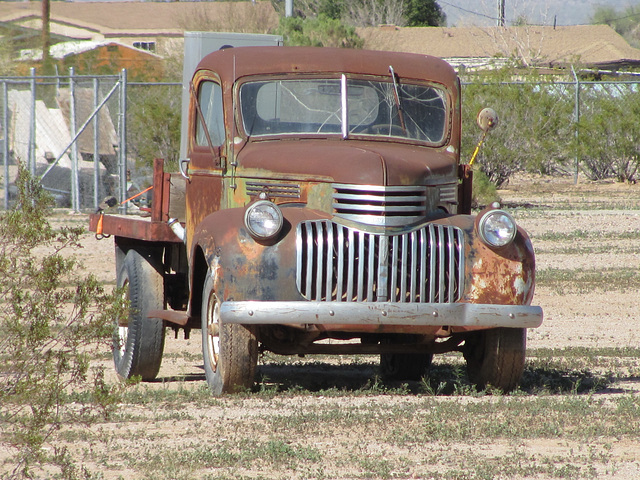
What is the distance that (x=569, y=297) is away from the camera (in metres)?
12.6

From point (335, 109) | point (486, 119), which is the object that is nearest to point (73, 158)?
point (335, 109)

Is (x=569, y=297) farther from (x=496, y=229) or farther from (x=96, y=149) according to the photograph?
(x=96, y=149)

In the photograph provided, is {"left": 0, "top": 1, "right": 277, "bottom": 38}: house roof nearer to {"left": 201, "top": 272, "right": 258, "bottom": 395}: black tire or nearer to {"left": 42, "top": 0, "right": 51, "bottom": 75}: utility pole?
{"left": 42, "top": 0, "right": 51, "bottom": 75}: utility pole

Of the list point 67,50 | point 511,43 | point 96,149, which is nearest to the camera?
point 96,149

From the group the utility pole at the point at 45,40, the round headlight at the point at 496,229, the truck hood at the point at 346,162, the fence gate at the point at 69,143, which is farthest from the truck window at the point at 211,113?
the utility pole at the point at 45,40

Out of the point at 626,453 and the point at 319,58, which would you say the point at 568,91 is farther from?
the point at 626,453

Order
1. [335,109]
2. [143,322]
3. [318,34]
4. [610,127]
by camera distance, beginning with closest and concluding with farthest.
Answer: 1. [335,109]
2. [143,322]
3. [610,127]
4. [318,34]

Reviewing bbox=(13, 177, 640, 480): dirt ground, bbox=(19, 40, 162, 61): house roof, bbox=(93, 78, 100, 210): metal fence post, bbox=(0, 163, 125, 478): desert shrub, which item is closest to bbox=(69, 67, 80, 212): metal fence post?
bbox=(93, 78, 100, 210): metal fence post

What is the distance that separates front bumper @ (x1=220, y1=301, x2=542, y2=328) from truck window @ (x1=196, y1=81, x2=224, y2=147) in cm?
168

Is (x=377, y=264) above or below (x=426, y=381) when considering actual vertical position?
above

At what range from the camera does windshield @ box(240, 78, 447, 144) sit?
742 cm

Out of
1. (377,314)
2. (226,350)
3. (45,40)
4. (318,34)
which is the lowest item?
(226,350)

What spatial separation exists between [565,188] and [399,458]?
2462cm

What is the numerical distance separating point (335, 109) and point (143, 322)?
2.18 meters
